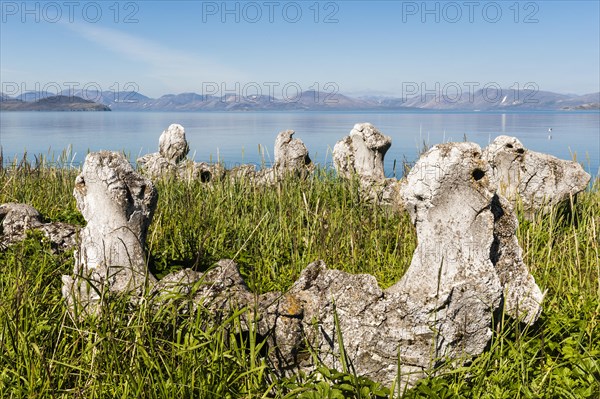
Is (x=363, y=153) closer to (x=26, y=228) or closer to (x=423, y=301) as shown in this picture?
(x=26, y=228)

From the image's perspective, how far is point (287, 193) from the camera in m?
7.40

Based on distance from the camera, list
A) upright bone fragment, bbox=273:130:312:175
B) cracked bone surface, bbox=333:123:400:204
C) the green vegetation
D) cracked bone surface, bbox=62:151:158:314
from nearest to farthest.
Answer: the green vegetation → cracked bone surface, bbox=62:151:158:314 → cracked bone surface, bbox=333:123:400:204 → upright bone fragment, bbox=273:130:312:175

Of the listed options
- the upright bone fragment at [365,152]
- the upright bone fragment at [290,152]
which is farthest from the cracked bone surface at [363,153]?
the upright bone fragment at [290,152]

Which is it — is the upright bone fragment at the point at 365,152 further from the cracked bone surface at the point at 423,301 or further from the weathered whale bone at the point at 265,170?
the cracked bone surface at the point at 423,301

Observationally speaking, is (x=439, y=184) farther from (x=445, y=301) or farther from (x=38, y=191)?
A: (x=38, y=191)

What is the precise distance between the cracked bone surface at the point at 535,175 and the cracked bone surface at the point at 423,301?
3859 millimetres

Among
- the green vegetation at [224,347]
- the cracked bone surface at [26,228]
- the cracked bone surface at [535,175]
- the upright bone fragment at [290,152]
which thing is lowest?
the green vegetation at [224,347]

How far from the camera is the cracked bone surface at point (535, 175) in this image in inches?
291

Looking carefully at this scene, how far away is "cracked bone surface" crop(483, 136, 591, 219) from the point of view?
739 cm

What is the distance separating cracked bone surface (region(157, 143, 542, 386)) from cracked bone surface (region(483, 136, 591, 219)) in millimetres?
3859

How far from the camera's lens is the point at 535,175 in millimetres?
7465

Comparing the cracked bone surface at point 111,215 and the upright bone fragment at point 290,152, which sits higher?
the upright bone fragment at point 290,152

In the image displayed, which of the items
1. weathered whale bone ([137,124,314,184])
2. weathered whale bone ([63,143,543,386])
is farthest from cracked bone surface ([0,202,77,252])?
weathered whale bone ([137,124,314,184])

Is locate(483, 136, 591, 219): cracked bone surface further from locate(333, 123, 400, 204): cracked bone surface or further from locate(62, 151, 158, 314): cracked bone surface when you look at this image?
locate(62, 151, 158, 314): cracked bone surface
